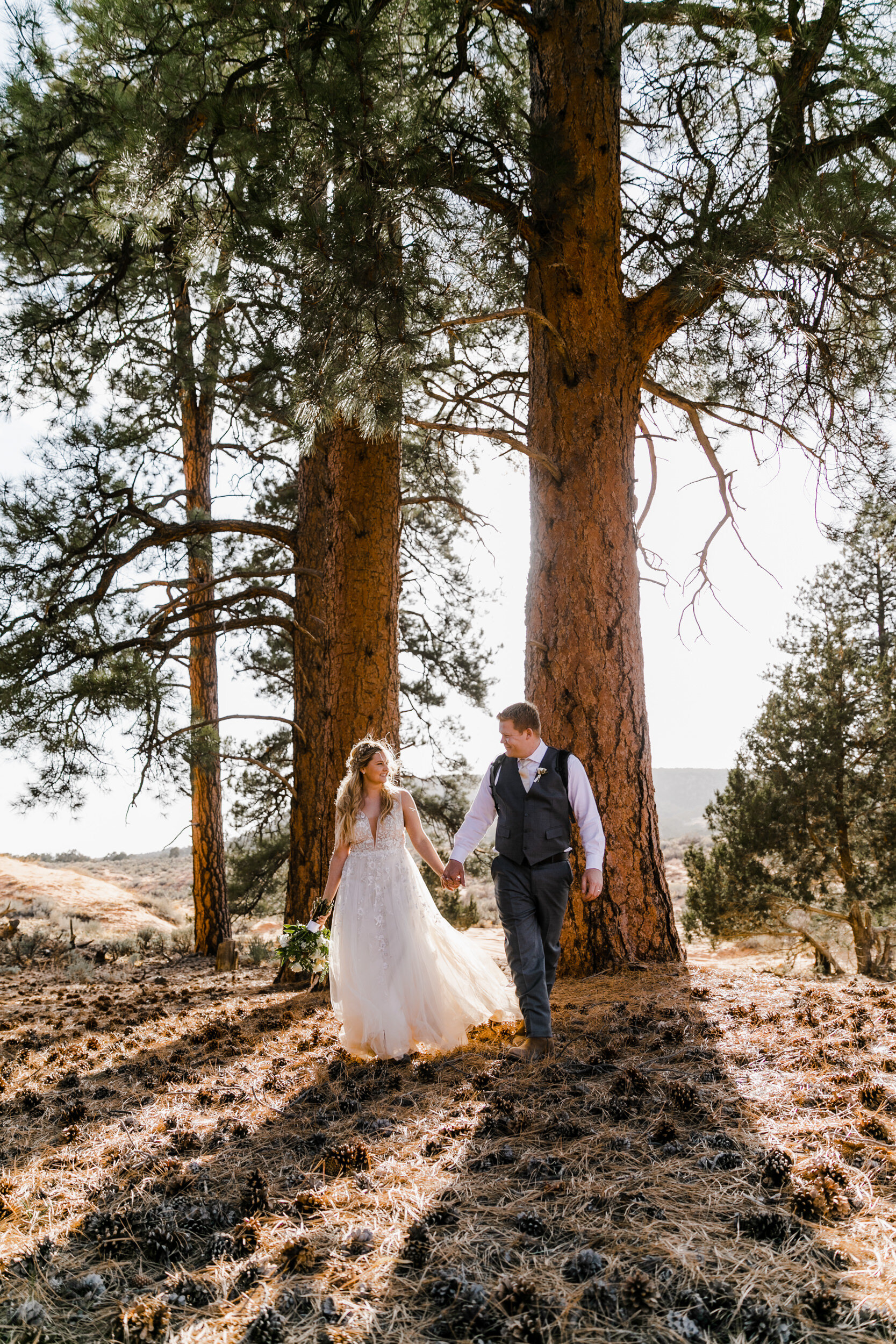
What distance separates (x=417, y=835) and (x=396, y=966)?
0.72 meters

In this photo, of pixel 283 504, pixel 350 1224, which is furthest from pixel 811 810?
pixel 350 1224

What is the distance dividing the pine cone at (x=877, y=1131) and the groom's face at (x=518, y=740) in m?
2.11

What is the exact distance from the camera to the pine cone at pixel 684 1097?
Answer: 3207mm

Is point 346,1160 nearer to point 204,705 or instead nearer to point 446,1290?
point 446,1290

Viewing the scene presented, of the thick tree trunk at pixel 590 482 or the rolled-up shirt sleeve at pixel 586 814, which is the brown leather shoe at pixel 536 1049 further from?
the thick tree trunk at pixel 590 482

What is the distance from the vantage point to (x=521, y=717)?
14.3ft

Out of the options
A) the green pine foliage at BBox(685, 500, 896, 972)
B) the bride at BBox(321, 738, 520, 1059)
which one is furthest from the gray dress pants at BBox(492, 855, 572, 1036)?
the green pine foliage at BBox(685, 500, 896, 972)

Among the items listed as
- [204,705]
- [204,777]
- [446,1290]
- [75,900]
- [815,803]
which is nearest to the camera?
[446,1290]

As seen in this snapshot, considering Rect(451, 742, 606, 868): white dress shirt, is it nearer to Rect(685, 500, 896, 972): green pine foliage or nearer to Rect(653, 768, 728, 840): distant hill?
Rect(685, 500, 896, 972): green pine foliage

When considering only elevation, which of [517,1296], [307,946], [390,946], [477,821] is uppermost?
[477,821]

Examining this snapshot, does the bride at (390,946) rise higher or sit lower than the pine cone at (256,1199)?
higher

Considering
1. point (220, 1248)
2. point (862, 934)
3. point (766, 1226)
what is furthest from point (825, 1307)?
point (862, 934)

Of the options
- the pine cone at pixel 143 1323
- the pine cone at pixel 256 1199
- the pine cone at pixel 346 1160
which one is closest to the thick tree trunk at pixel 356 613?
the pine cone at pixel 346 1160

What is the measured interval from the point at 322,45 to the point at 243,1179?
600cm
